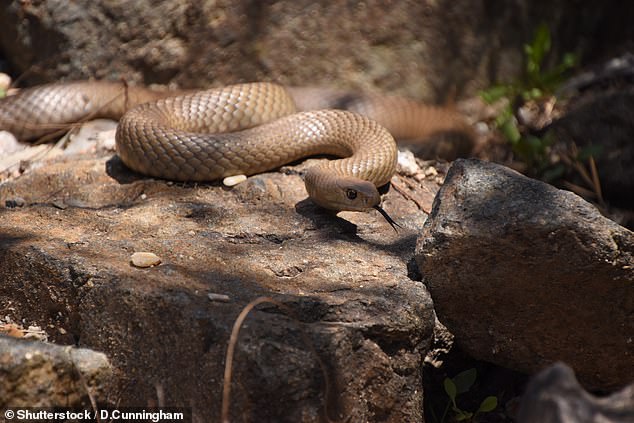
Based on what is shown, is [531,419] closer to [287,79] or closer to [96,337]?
[96,337]

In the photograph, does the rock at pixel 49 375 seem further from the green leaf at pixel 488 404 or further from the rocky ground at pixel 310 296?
the green leaf at pixel 488 404

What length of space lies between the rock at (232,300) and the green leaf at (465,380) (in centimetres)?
50

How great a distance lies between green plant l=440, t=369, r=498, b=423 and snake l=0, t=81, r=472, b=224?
39.8 inches

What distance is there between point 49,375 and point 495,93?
584 cm

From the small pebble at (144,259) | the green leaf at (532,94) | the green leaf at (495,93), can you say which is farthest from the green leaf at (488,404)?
the green leaf at (532,94)

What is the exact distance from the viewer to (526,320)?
3650 mm

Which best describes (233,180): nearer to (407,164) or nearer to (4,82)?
(407,164)

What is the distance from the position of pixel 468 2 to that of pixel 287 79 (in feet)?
6.74

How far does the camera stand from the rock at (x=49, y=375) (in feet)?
9.57

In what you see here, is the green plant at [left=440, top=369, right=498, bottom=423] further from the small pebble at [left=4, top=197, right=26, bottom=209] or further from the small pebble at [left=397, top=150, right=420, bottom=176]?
the small pebble at [left=4, top=197, right=26, bottom=209]

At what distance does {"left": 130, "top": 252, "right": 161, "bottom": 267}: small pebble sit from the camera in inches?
139

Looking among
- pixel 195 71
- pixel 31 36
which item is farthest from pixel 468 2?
pixel 31 36

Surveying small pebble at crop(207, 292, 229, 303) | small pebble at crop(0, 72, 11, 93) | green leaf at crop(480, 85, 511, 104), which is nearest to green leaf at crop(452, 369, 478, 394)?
small pebble at crop(207, 292, 229, 303)

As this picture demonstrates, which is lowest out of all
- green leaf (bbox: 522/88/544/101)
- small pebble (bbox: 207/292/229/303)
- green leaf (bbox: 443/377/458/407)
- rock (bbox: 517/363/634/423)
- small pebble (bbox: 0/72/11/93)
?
green leaf (bbox: 522/88/544/101)
